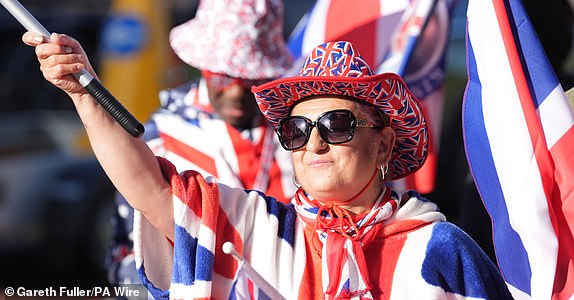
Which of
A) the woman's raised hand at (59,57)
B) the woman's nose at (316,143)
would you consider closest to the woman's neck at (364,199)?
the woman's nose at (316,143)

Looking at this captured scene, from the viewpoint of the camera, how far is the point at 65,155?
8.22 meters

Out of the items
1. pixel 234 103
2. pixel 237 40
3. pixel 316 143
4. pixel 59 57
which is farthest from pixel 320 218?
pixel 237 40

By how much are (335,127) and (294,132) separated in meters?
0.12

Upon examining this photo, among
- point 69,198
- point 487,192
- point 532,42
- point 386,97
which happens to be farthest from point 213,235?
point 69,198

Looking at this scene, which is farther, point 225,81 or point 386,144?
point 225,81

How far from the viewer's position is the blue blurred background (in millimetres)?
7969

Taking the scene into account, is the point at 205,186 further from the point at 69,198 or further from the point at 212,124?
the point at 69,198

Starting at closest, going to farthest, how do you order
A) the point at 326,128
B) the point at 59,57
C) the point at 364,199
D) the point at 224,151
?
the point at 59,57, the point at 326,128, the point at 364,199, the point at 224,151

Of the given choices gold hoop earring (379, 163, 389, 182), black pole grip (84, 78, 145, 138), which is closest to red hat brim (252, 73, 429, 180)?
gold hoop earring (379, 163, 389, 182)

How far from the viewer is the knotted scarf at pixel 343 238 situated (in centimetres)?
306

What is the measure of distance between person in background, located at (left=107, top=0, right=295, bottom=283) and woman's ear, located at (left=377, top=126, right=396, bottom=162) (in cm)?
127

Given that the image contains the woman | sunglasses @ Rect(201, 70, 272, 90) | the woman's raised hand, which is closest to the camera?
the woman's raised hand

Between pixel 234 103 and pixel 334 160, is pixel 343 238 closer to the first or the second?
pixel 334 160

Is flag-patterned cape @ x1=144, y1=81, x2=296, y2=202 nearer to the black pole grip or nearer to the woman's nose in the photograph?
the woman's nose
